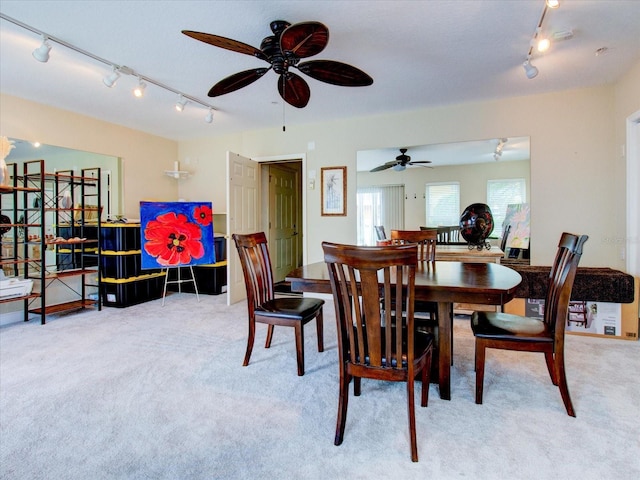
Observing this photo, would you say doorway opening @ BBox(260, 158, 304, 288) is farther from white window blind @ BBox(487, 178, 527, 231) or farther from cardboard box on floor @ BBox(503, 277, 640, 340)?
cardboard box on floor @ BBox(503, 277, 640, 340)

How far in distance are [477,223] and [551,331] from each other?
2.03 m

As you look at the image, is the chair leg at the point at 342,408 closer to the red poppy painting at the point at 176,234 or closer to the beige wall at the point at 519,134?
the beige wall at the point at 519,134

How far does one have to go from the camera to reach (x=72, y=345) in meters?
3.07

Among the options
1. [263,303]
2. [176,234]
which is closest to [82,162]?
[176,234]

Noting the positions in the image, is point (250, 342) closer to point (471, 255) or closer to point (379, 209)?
point (471, 255)

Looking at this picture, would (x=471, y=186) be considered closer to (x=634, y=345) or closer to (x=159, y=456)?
(x=634, y=345)

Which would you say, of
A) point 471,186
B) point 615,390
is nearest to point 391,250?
point 615,390

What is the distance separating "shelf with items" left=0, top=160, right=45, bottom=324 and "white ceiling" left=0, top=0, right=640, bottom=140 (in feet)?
3.27

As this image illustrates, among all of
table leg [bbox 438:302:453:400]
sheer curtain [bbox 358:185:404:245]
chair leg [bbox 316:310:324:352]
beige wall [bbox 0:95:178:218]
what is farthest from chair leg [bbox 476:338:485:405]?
beige wall [bbox 0:95:178:218]

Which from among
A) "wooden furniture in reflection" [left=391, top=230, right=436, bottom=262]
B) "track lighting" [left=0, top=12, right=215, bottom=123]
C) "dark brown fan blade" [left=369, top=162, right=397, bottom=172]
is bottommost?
"wooden furniture in reflection" [left=391, top=230, right=436, bottom=262]

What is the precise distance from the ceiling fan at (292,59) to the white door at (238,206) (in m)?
1.85

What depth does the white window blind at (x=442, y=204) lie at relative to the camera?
4.28m

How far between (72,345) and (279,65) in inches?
117

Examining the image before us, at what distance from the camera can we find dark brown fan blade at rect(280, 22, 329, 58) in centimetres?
184
